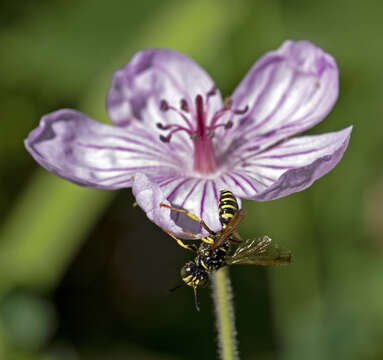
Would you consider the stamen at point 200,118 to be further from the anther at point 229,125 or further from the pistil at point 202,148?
the anther at point 229,125

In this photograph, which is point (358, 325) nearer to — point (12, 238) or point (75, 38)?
point (12, 238)

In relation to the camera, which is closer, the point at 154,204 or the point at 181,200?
the point at 154,204

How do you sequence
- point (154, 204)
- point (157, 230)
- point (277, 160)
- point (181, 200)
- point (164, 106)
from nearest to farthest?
point (154, 204) < point (181, 200) < point (277, 160) < point (164, 106) < point (157, 230)

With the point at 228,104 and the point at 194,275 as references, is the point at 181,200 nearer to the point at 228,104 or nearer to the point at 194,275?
the point at 194,275

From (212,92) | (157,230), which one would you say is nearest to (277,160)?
(212,92)

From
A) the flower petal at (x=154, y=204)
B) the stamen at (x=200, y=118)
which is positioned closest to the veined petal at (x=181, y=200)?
the flower petal at (x=154, y=204)

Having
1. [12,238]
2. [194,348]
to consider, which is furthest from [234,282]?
[12,238]
